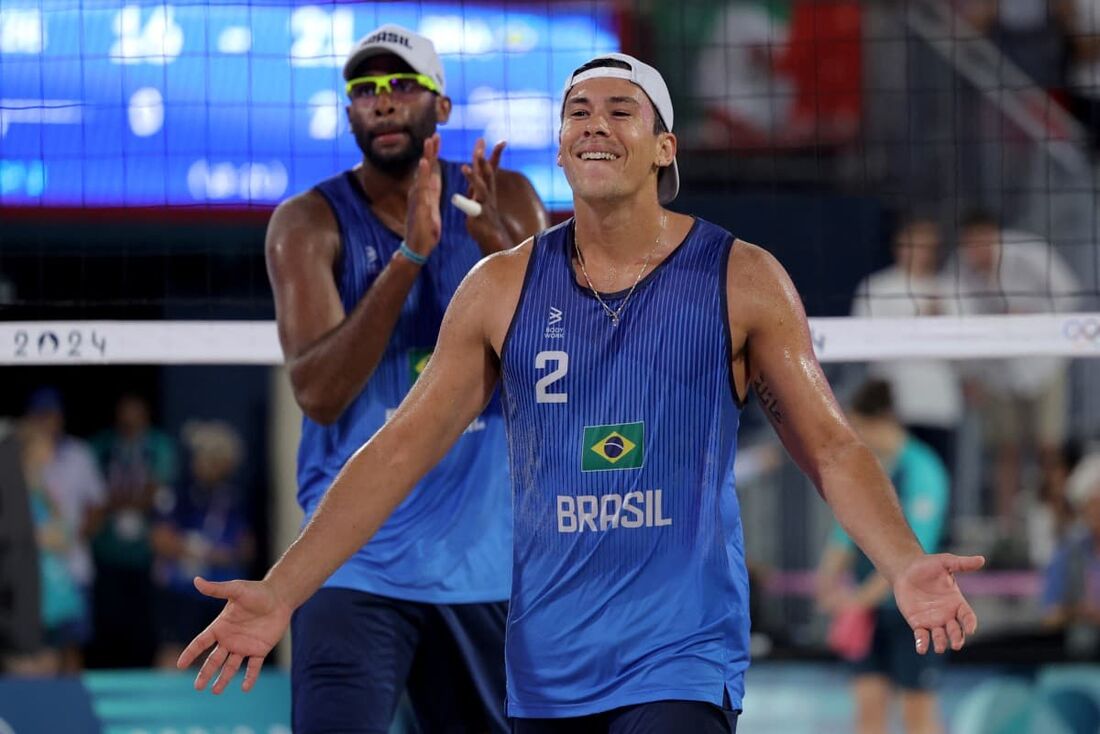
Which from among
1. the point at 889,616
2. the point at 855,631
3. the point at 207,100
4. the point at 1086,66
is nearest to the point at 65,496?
the point at 207,100

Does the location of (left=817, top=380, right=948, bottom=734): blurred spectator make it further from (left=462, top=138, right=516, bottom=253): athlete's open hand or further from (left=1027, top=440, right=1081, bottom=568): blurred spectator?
(left=462, top=138, right=516, bottom=253): athlete's open hand

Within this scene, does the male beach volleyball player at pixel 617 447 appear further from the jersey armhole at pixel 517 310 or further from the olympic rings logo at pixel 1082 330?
the olympic rings logo at pixel 1082 330

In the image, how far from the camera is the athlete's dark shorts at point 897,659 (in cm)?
939

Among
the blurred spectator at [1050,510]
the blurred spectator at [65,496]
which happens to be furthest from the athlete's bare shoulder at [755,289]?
the blurred spectator at [65,496]

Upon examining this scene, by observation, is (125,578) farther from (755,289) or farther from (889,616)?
(755,289)

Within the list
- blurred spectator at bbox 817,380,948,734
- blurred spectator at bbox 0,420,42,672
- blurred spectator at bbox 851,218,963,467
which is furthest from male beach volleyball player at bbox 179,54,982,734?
blurred spectator at bbox 851,218,963,467

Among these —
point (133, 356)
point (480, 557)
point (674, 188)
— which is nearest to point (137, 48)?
point (133, 356)

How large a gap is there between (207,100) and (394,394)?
2.70m

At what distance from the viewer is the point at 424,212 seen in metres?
5.15

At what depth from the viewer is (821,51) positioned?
1230 centimetres

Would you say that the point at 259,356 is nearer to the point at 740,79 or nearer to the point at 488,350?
the point at 488,350

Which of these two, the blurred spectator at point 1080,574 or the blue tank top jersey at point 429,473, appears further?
the blurred spectator at point 1080,574

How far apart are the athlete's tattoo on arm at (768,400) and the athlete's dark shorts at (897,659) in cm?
535

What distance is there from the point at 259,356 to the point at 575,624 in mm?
2774
